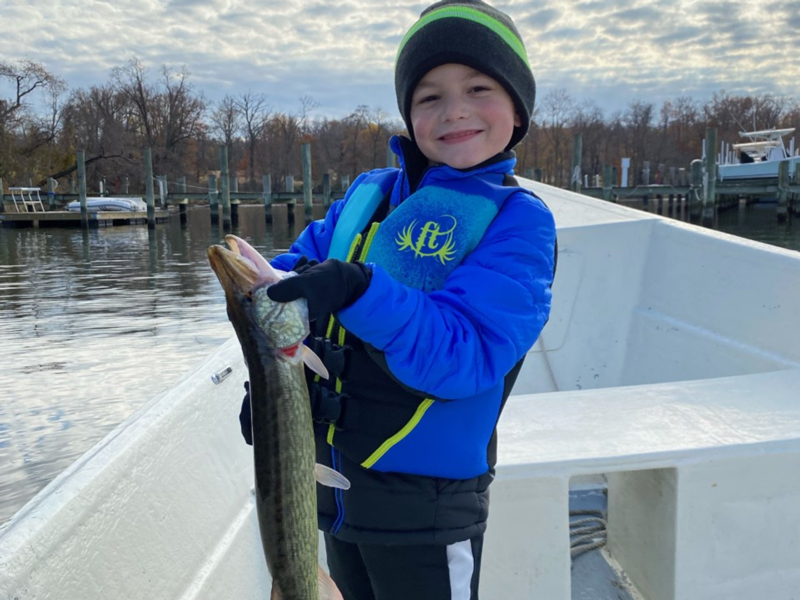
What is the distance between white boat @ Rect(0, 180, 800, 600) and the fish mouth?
68 centimetres

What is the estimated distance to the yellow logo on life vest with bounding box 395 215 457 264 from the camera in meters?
1.69

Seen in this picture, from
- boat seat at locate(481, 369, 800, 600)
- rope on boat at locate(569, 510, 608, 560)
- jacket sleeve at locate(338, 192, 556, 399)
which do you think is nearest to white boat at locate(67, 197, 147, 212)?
rope on boat at locate(569, 510, 608, 560)

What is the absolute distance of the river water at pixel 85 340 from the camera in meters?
5.96

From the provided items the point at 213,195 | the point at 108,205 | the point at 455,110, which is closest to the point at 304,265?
the point at 455,110

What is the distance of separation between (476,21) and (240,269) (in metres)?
0.91

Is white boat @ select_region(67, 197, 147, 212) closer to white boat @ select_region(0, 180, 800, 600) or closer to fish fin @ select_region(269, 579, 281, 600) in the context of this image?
white boat @ select_region(0, 180, 800, 600)

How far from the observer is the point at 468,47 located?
168 cm

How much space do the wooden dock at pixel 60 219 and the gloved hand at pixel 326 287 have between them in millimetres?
34591

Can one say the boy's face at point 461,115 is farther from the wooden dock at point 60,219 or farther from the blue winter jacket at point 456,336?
the wooden dock at point 60,219

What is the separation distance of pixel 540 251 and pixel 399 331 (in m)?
0.42

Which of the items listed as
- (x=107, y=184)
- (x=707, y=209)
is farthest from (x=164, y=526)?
(x=107, y=184)

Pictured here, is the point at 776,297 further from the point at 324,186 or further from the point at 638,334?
the point at 324,186

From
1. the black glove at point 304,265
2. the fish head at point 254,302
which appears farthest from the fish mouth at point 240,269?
the black glove at point 304,265

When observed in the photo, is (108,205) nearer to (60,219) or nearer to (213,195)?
(60,219)
